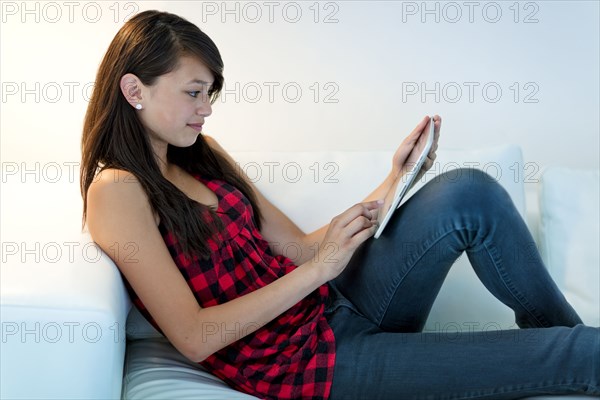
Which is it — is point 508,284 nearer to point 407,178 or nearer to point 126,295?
point 407,178

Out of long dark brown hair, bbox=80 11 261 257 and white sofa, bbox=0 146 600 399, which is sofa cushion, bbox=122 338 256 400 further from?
long dark brown hair, bbox=80 11 261 257

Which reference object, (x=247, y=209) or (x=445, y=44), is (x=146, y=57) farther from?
(x=445, y=44)

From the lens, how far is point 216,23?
230 centimetres

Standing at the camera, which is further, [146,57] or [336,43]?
[336,43]

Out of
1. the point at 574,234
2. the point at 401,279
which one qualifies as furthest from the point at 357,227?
the point at 574,234

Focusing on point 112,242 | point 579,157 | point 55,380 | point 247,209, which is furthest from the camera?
point 579,157

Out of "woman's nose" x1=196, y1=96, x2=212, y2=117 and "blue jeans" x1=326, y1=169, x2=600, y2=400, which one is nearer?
"blue jeans" x1=326, y1=169, x2=600, y2=400

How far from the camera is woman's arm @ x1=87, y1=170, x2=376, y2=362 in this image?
58.4 inches

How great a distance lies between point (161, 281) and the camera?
148cm

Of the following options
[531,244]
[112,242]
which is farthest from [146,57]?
[531,244]

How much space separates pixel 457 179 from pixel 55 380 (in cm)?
83

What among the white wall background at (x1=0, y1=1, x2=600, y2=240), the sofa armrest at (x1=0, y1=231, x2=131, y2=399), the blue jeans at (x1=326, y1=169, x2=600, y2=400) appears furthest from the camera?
the white wall background at (x1=0, y1=1, x2=600, y2=240)

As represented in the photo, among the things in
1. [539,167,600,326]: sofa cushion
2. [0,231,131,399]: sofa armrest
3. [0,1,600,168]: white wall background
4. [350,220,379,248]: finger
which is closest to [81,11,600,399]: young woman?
[350,220,379,248]: finger

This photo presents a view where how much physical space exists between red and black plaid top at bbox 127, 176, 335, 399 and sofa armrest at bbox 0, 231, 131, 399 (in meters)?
0.22
